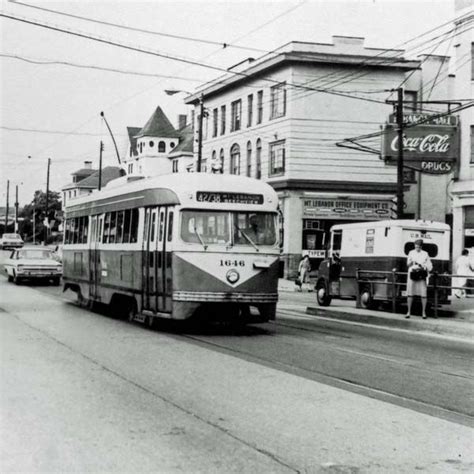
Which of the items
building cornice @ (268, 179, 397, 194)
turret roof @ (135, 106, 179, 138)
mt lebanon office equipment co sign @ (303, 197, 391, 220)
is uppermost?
turret roof @ (135, 106, 179, 138)

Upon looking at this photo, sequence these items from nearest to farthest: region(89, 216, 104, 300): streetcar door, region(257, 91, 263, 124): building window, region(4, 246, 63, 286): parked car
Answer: region(89, 216, 104, 300): streetcar door → region(4, 246, 63, 286): parked car → region(257, 91, 263, 124): building window

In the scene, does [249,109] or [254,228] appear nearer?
[254,228]

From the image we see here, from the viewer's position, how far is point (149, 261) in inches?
624

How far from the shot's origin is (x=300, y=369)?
35.7 feet

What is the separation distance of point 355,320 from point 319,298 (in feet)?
15.6

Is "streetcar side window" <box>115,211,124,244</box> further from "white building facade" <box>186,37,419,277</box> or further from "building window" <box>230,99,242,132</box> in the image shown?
"building window" <box>230,99,242,132</box>

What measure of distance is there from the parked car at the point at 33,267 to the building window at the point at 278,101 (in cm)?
1642

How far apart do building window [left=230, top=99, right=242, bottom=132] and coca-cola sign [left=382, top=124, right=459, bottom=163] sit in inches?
747

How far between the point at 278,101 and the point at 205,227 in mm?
31005

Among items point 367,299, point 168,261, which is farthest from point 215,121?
point 168,261

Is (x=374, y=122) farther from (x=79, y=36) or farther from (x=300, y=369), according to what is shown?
(x=300, y=369)

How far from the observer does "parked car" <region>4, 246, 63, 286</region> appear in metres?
32.4

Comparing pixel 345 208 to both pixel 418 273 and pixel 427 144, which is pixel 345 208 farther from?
pixel 418 273

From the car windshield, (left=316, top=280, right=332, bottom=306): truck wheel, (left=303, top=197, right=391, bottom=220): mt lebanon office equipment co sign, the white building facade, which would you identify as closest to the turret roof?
the white building facade
